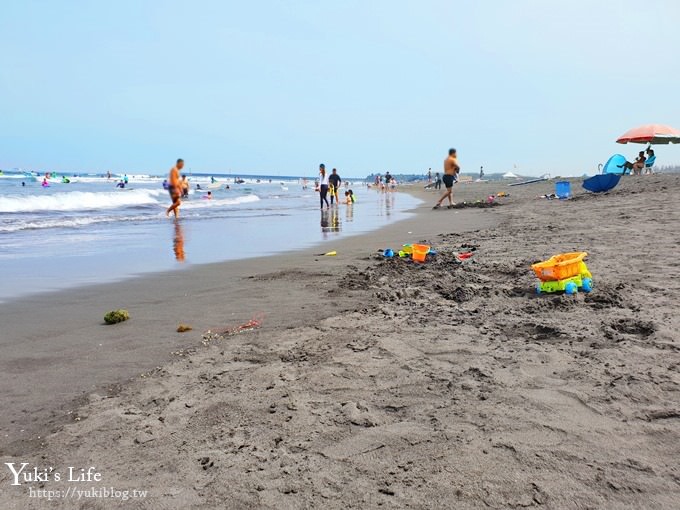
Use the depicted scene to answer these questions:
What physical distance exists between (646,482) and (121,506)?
6.62 feet

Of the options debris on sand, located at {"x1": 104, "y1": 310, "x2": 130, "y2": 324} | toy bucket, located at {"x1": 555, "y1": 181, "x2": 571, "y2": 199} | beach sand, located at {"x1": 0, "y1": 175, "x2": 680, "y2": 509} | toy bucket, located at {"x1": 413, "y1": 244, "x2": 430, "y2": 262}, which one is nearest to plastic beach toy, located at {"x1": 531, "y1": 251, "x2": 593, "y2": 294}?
beach sand, located at {"x1": 0, "y1": 175, "x2": 680, "y2": 509}

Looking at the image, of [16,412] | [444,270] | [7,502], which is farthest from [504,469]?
[444,270]

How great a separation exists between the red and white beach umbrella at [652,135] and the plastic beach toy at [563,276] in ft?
63.0

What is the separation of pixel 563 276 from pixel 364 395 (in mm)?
2628

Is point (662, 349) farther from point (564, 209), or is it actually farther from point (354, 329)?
point (564, 209)

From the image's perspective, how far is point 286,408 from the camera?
2441mm

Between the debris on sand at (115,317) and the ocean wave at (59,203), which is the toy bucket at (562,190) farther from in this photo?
the ocean wave at (59,203)

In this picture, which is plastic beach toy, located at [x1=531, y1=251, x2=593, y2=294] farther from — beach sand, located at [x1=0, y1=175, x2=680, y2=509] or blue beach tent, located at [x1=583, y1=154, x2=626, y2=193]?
blue beach tent, located at [x1=583, y1=154, x2=626, y2=193]

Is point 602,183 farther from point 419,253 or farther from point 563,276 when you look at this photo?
point 563,276

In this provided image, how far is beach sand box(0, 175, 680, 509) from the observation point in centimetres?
181

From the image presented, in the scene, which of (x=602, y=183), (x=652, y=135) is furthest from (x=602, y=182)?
(x=652, y=135)

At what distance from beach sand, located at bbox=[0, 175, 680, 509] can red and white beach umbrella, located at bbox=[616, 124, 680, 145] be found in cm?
1813

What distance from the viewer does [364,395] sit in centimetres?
254

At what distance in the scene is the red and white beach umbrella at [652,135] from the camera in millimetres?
19312
